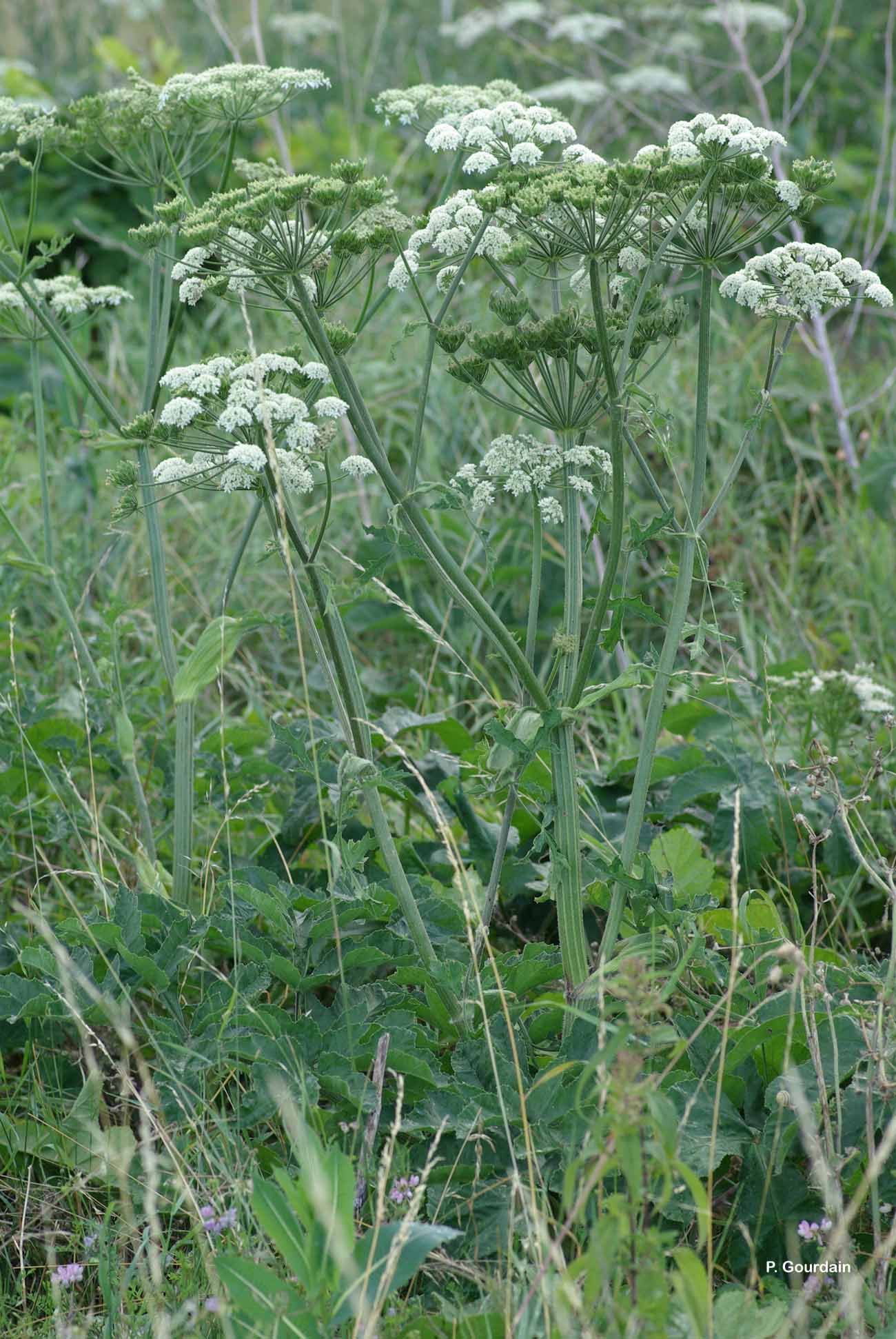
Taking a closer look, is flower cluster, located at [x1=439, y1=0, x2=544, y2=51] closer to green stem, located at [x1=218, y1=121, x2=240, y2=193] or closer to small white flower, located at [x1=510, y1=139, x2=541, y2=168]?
green stem, located at [x1=218, y1=121, x2=240, y2=193]

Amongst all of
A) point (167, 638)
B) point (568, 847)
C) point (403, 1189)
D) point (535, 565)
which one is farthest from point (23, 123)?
point (403, 1189)

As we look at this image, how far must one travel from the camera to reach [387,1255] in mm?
1538

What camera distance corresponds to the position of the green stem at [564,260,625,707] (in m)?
1.85

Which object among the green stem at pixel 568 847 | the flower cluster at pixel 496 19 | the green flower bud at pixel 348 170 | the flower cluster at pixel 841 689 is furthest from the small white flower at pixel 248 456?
the flower cluster at pixel 496 19

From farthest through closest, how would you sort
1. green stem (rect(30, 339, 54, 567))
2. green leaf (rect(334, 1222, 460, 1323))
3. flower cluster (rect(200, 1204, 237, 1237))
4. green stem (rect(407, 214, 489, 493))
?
1. green stem (rect(30, 339, 54, 567))
2. green stem (rect(407, 214, 489, 493))
3. flower cluster (rect(200, 1204, 237, 1237))
4. green leaf (rect(334, 1222, 460, 1323))

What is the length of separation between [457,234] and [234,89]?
54 centimetres

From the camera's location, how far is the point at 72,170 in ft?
21.5

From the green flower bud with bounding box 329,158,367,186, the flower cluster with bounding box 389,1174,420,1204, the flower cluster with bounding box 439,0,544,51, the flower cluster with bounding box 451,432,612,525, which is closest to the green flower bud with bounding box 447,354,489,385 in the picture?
the flower cluster with bounding box 451,432,612,525

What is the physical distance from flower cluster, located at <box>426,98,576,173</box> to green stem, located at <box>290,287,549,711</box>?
337 mm

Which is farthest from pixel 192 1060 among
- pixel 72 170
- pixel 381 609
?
pixel 72 170

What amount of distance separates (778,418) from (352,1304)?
3.77 meters

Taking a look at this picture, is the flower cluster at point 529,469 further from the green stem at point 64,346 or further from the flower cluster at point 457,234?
the green stem at point 64,346

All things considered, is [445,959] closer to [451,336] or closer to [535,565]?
[535,565]

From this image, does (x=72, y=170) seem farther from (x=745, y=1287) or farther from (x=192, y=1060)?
(x=745, y=1287)
